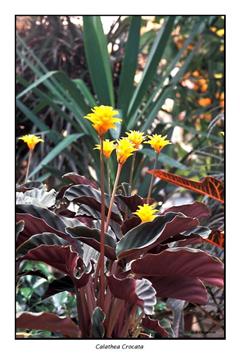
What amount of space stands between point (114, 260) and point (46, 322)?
0.39 feet

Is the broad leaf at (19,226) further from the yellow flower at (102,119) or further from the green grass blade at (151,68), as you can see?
the green grass blade at (151,68)

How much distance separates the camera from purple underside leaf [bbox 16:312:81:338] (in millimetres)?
731

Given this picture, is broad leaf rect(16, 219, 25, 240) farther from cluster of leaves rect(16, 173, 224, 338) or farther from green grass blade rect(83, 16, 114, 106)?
green grass blade rect(83, 16, 114, 106)

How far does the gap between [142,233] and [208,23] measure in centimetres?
166

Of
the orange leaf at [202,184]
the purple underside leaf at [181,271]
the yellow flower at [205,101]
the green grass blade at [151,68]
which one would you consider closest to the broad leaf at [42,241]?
the purple underside leaf at [181,271]

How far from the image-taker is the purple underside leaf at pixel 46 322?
0.73 meters

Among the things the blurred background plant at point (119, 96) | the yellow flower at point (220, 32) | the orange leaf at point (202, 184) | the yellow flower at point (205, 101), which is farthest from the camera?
the yellow flower at point (205, 101)

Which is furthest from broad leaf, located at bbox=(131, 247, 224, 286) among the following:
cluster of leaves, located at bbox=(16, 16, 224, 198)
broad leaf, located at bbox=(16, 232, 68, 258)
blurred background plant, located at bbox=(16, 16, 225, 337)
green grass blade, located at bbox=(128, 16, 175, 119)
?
green grass blade, located at bbox=(128, 16, 175, 119)

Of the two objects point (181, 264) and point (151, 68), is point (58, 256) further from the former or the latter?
point (151, 68)
